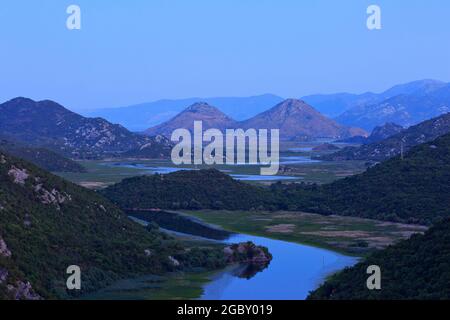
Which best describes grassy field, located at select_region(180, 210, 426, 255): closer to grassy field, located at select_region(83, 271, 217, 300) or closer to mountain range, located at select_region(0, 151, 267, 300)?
mountain range, located at select_region(0, 151, 267, 300)

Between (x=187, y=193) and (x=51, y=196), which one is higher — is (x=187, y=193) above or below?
below

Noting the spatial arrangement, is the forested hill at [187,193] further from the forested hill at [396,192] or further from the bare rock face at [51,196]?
the bare rock face at [51,196]

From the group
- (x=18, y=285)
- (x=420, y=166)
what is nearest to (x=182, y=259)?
(x=18, y=285)

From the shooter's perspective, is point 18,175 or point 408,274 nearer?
point 408,274

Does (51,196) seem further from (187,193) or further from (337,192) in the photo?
(337,192)

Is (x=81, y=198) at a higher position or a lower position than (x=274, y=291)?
higher

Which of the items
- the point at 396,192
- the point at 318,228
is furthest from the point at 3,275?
the point at 396,192

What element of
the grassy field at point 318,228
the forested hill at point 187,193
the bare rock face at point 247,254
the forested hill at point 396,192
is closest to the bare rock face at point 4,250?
the bare rock face at point 247,254
